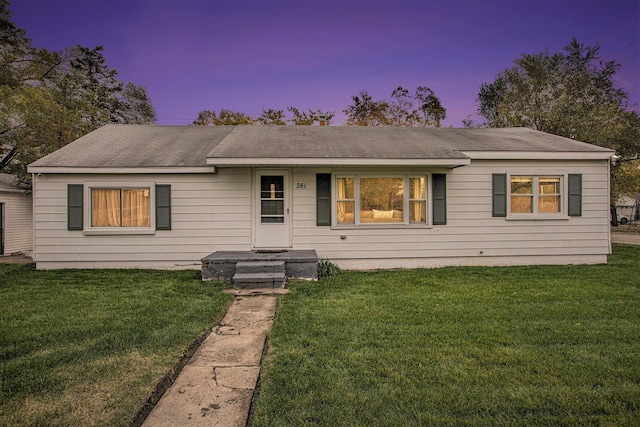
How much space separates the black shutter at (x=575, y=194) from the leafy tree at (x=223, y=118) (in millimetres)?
16415

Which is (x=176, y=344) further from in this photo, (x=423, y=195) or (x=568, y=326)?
(x=423, y=195)

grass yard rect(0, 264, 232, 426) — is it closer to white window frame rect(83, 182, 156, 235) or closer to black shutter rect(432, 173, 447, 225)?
white window frame rect(83, 182, 156, 235)

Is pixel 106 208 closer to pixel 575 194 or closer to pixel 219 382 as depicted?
pixel 219 382

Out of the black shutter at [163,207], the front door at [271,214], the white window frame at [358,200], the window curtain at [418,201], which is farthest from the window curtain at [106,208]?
the window curtain at [418,201]

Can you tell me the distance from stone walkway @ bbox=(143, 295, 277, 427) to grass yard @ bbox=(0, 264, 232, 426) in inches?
7.0

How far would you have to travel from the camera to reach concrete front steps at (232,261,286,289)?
22.0 ft

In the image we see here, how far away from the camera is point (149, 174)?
8438mm

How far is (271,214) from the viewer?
8.62m

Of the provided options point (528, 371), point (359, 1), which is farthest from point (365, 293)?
point (359, 1)

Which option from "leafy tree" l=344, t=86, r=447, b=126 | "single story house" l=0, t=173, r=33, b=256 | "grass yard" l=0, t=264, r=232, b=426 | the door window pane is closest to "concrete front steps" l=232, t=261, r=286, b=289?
"grass yard" l=0, t=264, r=232, b=426

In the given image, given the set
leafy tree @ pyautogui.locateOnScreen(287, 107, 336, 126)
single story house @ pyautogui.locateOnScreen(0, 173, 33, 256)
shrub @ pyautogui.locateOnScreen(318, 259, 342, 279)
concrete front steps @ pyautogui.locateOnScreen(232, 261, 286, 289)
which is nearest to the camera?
concrete front steps @ pyautogui.locateOnScreen(232, 261, 286, 289)

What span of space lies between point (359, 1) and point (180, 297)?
14.2 m

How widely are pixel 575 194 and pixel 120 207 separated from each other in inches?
426

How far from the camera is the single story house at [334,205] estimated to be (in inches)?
329
